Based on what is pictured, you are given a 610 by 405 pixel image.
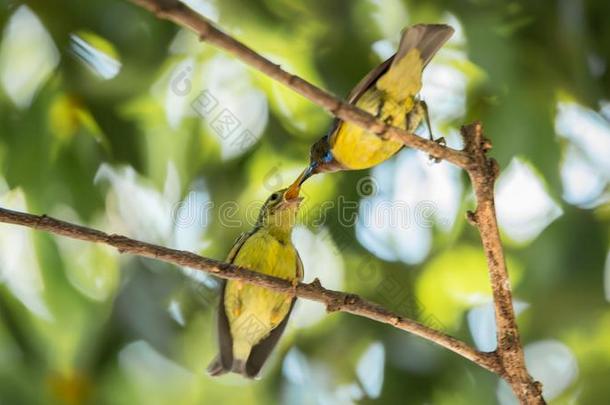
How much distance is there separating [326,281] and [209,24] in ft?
8.10

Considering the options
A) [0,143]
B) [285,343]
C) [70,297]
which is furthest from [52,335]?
[285,343]

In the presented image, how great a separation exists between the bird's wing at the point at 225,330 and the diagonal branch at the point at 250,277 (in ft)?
3.74

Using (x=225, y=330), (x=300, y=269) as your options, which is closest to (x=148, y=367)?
(x=225, y=330)

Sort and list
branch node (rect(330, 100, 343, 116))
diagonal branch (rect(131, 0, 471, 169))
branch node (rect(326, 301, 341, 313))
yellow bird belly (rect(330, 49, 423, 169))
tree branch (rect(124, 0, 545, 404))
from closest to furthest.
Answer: diagonal branch (rect(131, 0, 471, 169)), branch node (rect(330, 100, 343, 116)), tree branch (rect(124, 0, 545, 404)), branch node (rect(326, 301, 341, 313)), yellow bird belly (rect(330, 49, 423, 169))

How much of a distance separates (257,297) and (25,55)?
56.8 inches

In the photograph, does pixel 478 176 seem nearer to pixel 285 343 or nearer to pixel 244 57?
pixel 244 57

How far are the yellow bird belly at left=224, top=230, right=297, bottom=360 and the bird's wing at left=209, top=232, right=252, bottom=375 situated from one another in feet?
0.07

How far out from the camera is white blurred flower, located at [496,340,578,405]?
4.06 meters

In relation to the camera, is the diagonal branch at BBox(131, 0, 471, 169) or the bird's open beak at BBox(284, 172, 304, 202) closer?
the diagonal branch at BBox(131, 0, 471, 169)

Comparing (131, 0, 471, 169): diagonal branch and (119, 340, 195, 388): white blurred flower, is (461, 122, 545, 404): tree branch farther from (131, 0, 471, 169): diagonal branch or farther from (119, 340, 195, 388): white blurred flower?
(119, 340, 195, 388): white blurred flower

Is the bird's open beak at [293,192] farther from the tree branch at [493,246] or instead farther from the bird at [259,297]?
the tree branch at [493,246]

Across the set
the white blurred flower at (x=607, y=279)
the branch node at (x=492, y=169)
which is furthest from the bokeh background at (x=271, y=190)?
the branch node at (x=492, y=169)

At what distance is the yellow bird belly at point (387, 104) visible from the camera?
3.44 meters

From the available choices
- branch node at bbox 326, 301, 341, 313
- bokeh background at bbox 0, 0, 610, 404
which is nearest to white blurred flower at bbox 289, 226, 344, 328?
bokeh background at bbox 0, 0, 610, 404
